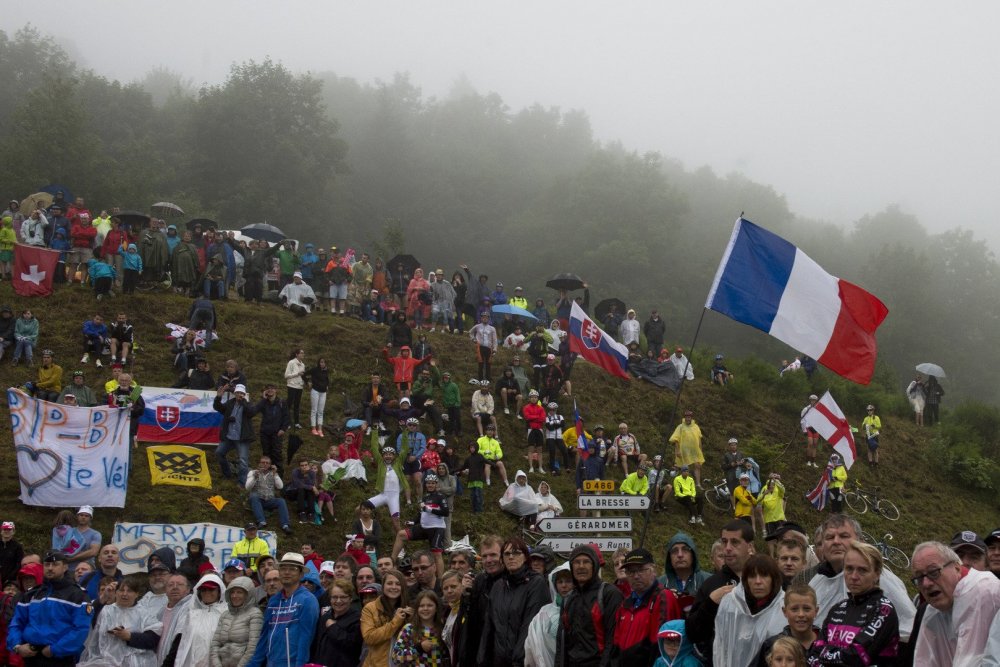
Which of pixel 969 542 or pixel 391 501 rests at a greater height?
pixel 969 542

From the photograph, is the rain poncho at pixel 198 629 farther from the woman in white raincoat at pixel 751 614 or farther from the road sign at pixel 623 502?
the road sign at pixel 623 502

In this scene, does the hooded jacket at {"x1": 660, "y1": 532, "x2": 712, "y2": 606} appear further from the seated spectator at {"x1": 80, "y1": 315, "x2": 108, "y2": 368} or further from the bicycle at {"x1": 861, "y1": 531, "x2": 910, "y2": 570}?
the seated spectator at {"x1": 80, "y1": 315, "x2": 108, "y2": 368}

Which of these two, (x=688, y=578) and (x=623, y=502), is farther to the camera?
(x=623, y=502)

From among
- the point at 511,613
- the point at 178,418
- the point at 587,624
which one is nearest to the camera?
the point at 587,624

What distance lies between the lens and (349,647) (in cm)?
773

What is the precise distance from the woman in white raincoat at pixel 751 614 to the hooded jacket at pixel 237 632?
4.01 m

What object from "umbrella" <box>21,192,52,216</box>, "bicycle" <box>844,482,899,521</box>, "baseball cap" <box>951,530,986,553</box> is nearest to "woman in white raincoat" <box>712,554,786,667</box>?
"baseball cap" <box>951,530,986,553</box>

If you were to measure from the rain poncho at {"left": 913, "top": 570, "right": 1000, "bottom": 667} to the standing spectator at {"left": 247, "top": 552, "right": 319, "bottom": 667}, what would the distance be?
4732 millimetres

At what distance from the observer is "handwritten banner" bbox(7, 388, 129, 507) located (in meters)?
14.4

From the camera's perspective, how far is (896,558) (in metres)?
20.4

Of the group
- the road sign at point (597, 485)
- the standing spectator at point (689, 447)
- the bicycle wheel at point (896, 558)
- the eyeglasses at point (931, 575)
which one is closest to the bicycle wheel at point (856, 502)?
the bicycle wheel at point (896, 558)

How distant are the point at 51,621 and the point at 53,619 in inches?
0.9

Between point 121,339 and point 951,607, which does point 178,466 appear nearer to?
point 121,339

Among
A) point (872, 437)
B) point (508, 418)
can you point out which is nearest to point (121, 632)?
point (508, 418)
